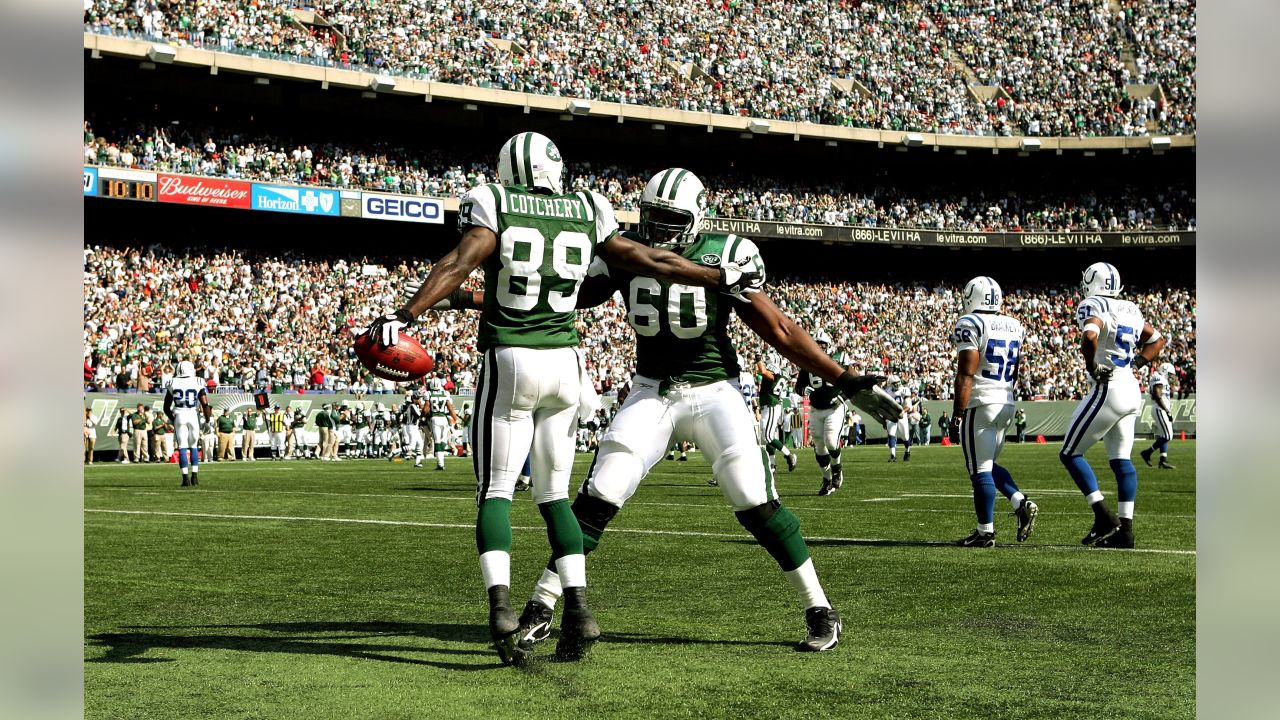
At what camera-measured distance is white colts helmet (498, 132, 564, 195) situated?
18.5 ft

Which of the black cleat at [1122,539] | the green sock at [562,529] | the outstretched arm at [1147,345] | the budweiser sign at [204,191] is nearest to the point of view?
the green sock at [562,529]

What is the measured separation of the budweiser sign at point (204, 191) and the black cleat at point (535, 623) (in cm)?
2979

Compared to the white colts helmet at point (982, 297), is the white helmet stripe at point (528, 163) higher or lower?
higher

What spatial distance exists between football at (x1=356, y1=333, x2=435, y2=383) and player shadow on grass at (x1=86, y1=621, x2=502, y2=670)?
1213 millimetres

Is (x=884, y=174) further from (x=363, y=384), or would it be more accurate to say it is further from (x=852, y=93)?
(x=363, y=384)

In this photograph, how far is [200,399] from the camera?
18.9 meters

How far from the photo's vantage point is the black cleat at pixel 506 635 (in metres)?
5.11

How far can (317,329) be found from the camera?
3350cm

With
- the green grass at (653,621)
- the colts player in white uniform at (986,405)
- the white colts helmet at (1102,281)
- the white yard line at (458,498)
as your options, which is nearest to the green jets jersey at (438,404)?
the white yard line at (458,498)

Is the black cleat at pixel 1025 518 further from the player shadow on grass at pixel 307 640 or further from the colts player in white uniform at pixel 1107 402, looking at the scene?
the player shadow on grass at pixel 307 640

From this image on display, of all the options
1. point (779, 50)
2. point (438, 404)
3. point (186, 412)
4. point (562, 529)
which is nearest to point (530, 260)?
point (562, 529)

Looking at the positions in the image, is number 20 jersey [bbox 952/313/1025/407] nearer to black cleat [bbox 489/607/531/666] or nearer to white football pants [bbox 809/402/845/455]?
black cleat [bbox 489/607/531/666]

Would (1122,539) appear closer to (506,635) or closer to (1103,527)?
(1103,527)

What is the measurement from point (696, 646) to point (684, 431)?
3.21 feet
